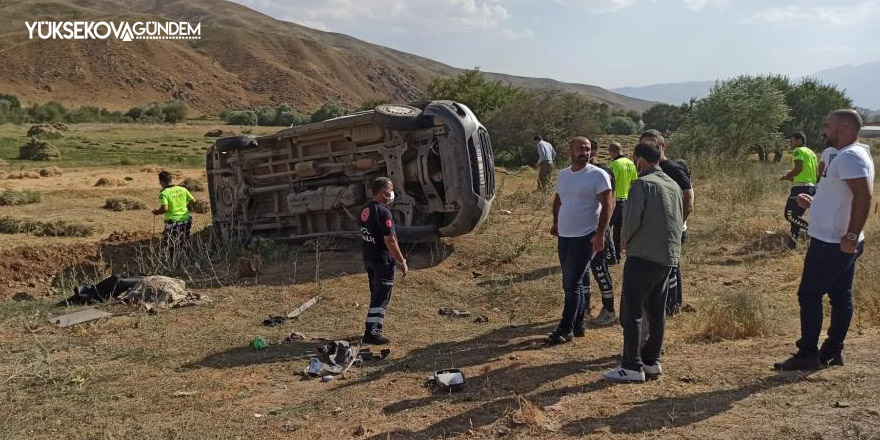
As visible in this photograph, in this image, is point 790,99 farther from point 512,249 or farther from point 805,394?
point 805,394

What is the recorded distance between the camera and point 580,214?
5531 millimetres

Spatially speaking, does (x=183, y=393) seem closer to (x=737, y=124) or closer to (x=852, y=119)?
(x=852, y=119)

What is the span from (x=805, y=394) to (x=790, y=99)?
34.3 meters

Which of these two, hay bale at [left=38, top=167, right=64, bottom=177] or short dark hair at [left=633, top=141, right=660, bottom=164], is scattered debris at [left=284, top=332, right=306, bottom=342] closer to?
short dark hair at [left=633, top=141, right=660, bottom=164]

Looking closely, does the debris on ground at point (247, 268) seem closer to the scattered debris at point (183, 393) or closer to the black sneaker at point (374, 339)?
the black sneaker at point (374, 339)

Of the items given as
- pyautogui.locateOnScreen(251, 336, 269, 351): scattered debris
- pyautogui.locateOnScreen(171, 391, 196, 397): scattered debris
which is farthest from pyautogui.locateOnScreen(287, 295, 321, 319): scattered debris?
pyautogui.locateOnScreen(171, 391, 196, 397): scattered debris

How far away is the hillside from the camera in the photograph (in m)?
64.9

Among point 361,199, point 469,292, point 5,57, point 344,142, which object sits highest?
point 5,57

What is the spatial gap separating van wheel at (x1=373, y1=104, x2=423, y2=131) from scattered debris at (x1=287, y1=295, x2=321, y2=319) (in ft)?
8.77

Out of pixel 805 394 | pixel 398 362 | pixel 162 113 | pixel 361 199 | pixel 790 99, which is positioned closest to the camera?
pixel 805 394

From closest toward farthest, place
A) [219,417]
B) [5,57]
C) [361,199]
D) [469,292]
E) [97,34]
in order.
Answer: [219,417] → [469,292] → [361,199] → [5,57] → [97,34]

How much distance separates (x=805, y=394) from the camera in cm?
427

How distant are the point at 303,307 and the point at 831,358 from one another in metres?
5.20

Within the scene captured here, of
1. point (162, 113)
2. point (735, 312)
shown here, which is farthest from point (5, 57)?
point (735, 312)
